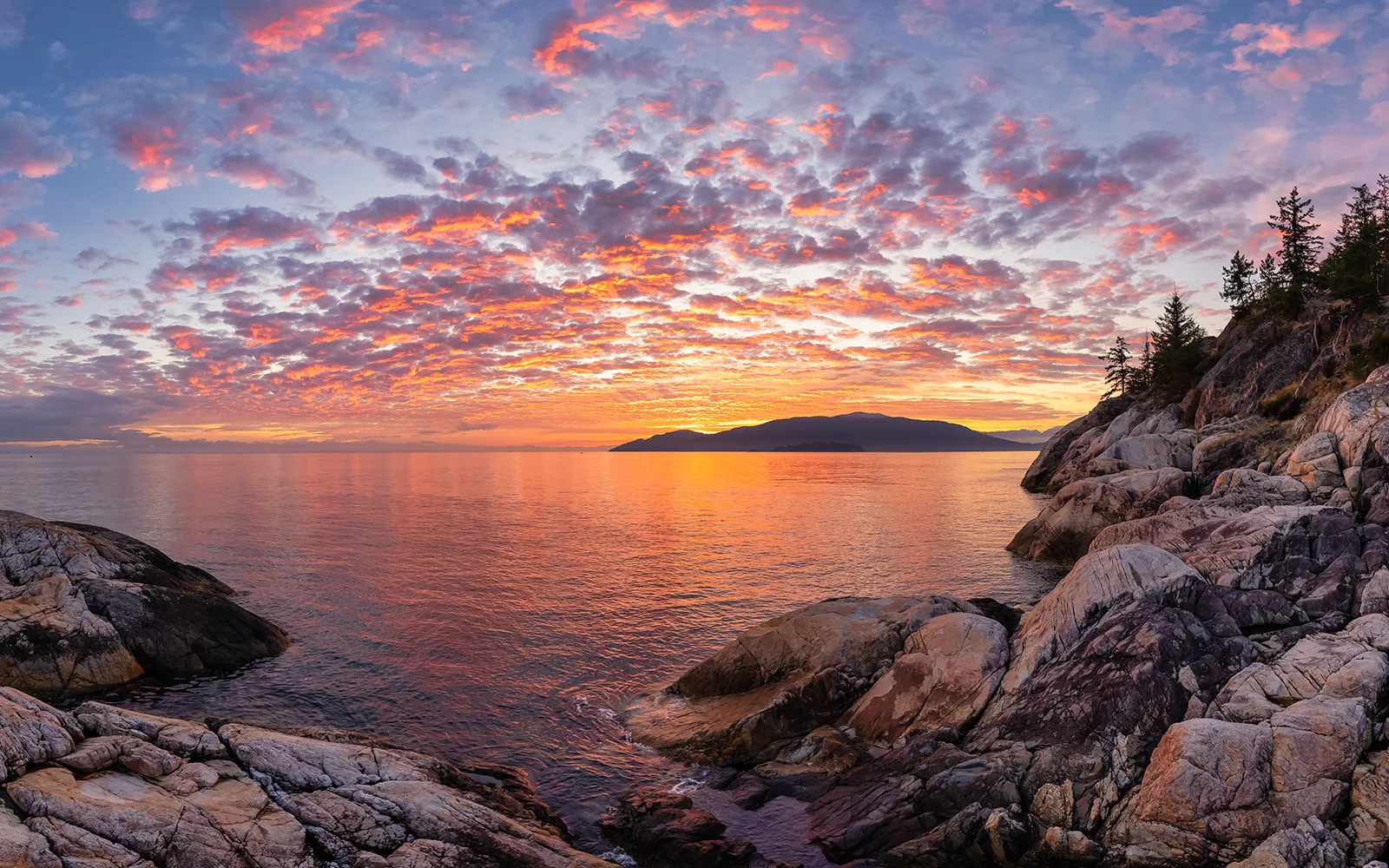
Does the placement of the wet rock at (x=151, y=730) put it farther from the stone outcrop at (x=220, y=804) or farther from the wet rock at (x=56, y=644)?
the wet rock at (x=56, y=644)

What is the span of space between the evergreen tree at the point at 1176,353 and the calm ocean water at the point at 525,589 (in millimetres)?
25660

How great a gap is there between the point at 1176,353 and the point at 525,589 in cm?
8699

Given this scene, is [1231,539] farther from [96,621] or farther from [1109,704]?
[96,621]

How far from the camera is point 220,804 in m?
10.8

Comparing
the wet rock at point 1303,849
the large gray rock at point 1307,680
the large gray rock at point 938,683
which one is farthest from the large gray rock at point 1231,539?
the wet rock at point 1303,849

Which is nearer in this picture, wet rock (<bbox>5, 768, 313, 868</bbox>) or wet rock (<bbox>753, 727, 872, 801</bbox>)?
wet rock (<bbox>5, 768, 313, 868</bbox>)

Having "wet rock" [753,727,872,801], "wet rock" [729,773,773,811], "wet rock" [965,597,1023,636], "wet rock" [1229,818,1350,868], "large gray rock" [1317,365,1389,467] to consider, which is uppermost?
"large gray rock" [1317,365,1389,467]

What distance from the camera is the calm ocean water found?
21.9 meters

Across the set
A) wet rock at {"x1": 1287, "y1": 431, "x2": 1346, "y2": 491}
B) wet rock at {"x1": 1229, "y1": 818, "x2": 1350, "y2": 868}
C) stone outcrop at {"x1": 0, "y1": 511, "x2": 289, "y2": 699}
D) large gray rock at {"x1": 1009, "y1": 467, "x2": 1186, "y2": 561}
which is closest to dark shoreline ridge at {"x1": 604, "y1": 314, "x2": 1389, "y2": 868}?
wet rock at {"x1": 1229, "y1": 818, "x2": 1350, "y2": 868}

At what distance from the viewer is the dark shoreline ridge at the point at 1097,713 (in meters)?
12.0

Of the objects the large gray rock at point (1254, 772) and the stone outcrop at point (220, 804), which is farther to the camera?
the large gray rock at point (1254, 772)

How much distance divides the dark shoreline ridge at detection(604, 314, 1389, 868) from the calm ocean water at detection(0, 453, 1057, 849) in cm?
319

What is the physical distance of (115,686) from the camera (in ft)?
74.9

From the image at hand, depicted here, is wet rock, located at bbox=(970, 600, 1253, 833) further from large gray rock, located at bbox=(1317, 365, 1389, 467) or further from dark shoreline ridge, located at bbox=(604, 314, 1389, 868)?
large gray rock, located at bbox=(1317, 365, 1389, 467)
